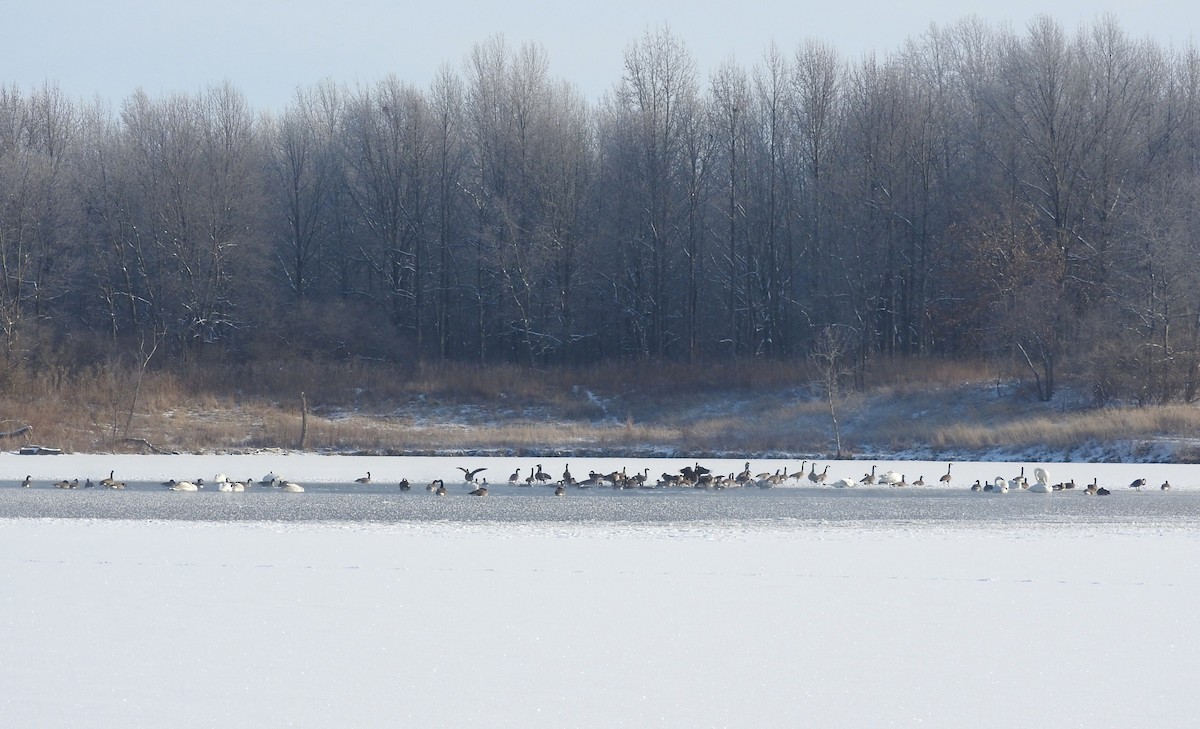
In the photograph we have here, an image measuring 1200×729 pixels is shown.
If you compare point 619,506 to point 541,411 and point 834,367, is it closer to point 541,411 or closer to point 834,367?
point 834,367

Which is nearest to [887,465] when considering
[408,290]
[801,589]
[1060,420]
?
[1060,420]

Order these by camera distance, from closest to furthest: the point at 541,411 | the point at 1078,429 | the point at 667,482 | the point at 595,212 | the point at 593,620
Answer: the point at 593,620
the point at 667,482
the point at 1078,429
the point at 541,411
the point at 595,212

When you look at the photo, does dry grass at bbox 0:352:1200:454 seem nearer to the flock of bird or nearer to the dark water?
the flock of bird

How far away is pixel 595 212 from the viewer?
48750 millimetres

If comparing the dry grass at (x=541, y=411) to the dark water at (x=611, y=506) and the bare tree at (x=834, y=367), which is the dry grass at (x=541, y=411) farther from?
the dark water at (x=611, y=506)

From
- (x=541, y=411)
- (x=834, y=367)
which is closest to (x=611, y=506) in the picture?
(x=834, y=367)

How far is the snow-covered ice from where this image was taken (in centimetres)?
652

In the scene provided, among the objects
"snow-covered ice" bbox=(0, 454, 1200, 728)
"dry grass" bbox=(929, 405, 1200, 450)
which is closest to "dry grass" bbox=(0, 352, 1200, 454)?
"dry grass" bbox=(929, 405, 1200, 450)

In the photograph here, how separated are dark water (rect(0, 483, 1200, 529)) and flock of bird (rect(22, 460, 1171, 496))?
12.2 inches

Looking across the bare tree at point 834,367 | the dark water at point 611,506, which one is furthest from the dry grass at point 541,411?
the dark water at point 611,506

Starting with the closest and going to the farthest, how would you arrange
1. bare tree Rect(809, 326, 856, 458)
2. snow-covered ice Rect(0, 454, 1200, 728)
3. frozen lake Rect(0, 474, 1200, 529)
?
snow-covered ice Rect(0, 454, 1200, 728) → frozen lake Rect(0, 474, 1200, 529) → bare tree Rect(809, 326, 856, 458)

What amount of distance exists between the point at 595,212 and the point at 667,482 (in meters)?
26.6

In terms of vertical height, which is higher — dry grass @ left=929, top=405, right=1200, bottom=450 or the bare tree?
the bare tree

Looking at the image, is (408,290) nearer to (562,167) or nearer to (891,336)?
(562,167)
